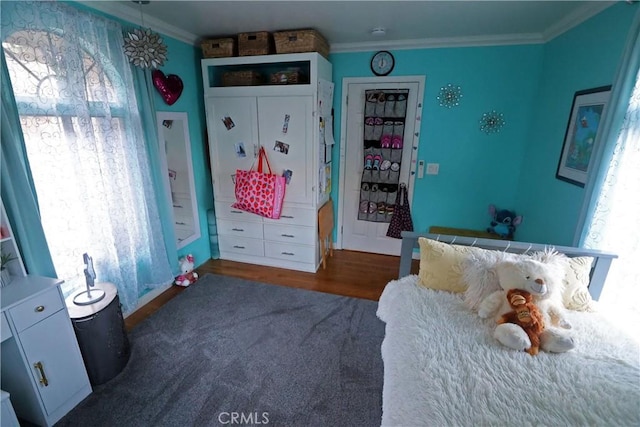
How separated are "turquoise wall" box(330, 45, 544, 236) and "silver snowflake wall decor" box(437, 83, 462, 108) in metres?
0.04

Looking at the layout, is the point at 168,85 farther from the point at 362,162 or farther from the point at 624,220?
the point at 624,220

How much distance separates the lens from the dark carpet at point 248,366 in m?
1.59

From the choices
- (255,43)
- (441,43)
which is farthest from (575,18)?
(255,43)

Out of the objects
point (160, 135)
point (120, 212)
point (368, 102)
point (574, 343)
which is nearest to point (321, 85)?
point (368, 102)

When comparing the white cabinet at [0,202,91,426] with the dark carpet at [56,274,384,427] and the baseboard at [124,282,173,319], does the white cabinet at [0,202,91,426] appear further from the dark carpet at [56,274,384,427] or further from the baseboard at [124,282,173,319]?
the baseboard at [124,282,173,319]

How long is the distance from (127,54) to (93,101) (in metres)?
0.42

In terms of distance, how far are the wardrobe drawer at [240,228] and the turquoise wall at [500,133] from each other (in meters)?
1.02

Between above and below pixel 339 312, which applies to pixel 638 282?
above

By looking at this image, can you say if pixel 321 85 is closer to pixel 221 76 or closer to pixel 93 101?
pixel 221 76

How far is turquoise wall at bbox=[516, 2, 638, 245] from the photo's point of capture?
1.81 m

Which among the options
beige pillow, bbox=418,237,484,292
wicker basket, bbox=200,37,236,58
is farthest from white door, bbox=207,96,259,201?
beige pillow, bbox=418,237,484,292

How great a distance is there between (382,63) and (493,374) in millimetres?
2860

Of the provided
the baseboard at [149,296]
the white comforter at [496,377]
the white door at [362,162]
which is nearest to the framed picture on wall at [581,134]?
the white comforter at [496,377]

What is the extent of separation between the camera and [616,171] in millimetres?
1571
